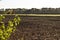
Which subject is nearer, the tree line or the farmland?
the farmland

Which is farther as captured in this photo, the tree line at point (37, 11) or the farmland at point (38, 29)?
the tree line at point (37, 11)

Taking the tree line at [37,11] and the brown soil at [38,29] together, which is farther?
the tree line at [37,11]

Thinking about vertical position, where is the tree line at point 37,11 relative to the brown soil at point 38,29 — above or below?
above

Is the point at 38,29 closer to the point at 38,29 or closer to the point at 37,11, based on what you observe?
the point at 38,29

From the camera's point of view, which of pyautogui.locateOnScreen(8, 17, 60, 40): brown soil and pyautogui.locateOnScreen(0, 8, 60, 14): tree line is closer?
pyautogui.locateOnScreen(8, 17, 60, 40): brown soil

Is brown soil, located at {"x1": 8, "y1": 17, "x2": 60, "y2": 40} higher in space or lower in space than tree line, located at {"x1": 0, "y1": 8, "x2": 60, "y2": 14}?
lower

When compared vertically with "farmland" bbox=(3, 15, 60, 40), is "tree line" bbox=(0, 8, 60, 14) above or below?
above

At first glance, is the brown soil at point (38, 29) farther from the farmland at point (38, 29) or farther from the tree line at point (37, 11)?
the tree line at point (37, 11)

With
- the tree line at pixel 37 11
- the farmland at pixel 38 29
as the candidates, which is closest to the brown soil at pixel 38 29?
the farmland at pixel 38 29

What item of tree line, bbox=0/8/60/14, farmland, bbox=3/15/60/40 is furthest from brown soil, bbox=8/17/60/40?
tree line, bbox=0/8/60/14

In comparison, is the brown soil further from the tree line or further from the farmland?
the tree line

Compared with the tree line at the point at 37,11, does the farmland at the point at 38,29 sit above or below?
below

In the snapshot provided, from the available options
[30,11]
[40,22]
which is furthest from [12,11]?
[40,22]

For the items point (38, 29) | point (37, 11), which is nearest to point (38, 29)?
point (38, 29)
